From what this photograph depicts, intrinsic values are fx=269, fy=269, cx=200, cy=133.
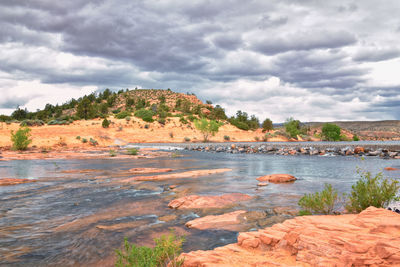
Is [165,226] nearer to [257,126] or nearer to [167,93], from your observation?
[257,126]

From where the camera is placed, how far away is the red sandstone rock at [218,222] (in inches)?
266

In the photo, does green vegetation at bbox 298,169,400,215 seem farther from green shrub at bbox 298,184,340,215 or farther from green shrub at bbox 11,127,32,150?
green shrub at bbox 11,127,32,150

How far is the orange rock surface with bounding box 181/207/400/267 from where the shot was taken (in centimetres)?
386

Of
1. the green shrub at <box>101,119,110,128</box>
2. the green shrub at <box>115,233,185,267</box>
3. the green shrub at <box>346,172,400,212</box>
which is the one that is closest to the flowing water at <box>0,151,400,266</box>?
the green shrub at <box>115,233,185,267</box>

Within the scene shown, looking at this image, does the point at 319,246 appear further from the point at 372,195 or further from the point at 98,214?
the point at 98,214

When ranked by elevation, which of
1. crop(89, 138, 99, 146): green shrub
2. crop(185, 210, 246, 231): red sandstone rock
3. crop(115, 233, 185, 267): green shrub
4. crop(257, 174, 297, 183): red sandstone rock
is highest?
crop(89, 138, 99, 146): green shrub

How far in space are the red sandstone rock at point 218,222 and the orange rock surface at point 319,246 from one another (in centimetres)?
171

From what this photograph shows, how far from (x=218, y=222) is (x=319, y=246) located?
10.6 ft

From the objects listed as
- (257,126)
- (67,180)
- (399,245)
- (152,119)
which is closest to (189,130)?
(152,119)

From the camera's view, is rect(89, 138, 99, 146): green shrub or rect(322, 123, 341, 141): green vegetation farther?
rect(322, 123, 341, 141): green vegetation

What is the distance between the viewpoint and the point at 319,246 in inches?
166

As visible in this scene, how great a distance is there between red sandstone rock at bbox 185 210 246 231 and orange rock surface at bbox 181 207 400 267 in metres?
1.71

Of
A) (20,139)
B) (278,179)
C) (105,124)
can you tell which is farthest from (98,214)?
(105,124)

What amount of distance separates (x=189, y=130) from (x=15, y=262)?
6978cm
